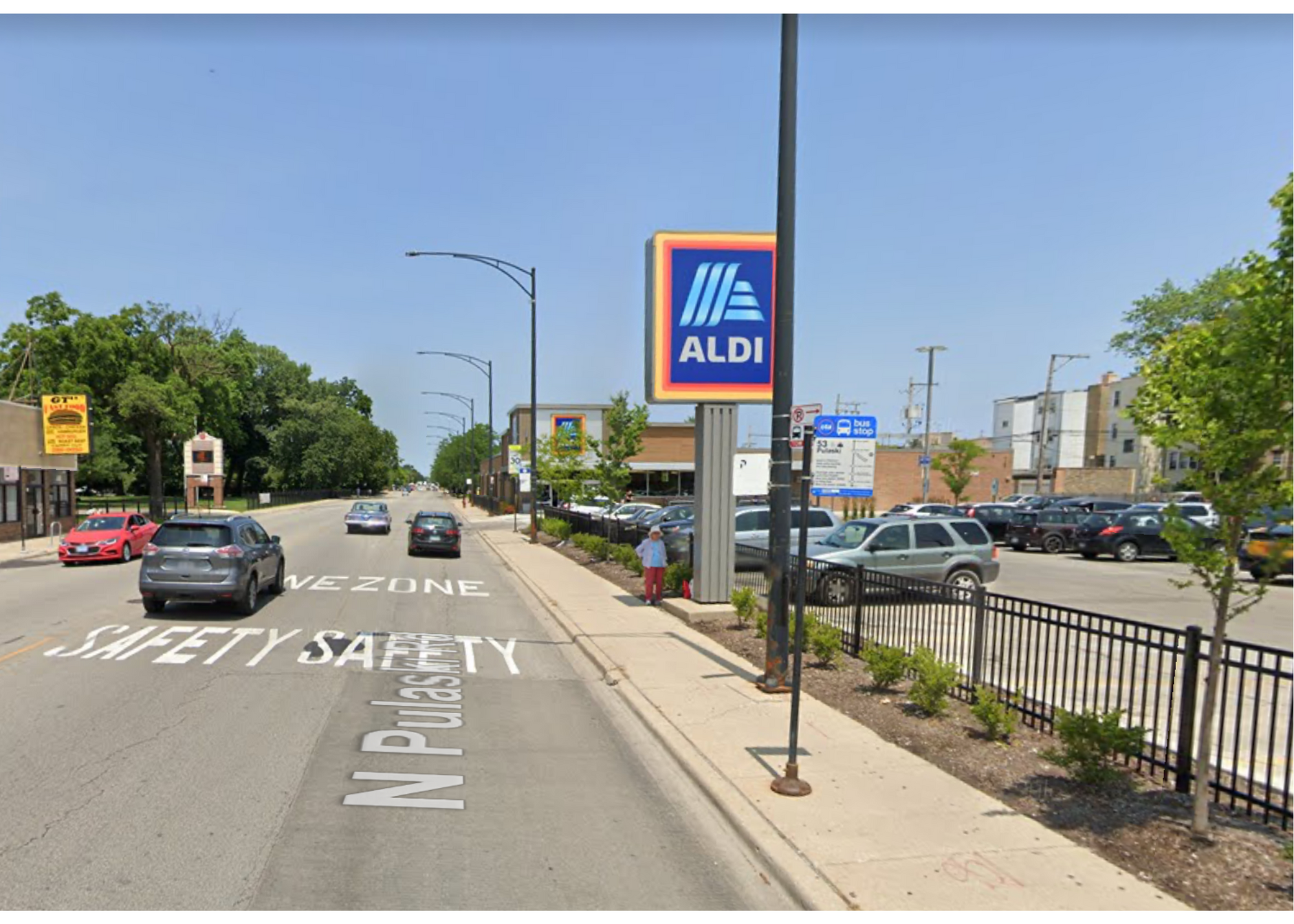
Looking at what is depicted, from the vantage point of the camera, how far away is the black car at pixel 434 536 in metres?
26.0

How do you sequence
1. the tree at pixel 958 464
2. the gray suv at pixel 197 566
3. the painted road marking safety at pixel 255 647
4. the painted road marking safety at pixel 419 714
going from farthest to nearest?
1. the tree at pixel 958 464
2. the gray suv at pixel 197 566
3. the painted road marking safety at pixel 255 647
4. the painted road marking safety at pixel 419 714

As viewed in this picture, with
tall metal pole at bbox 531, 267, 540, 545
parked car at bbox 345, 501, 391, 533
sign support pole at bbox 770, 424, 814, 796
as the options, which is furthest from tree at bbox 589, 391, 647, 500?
sign support pole at bbox 770, 424, 814, 796

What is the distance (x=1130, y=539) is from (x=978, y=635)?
71.0 ft

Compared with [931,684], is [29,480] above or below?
below

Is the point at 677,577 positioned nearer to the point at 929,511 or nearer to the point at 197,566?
the point at 197,566

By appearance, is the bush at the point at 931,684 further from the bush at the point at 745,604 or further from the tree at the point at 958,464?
the tree at the point at 958,464

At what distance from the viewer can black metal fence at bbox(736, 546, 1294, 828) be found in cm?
540

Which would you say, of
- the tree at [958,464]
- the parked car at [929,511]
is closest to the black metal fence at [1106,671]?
the parked car at [929,511]

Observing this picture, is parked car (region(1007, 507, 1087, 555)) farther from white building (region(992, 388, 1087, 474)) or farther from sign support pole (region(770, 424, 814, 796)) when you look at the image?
white building (region(992, 388, 1087, 474))

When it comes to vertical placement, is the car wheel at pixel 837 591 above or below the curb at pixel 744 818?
above

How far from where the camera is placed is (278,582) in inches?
616

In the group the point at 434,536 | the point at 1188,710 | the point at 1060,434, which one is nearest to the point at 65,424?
the point at 434,536

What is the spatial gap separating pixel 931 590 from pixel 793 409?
10.1 ft

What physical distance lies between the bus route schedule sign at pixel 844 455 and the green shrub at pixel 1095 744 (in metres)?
3.11
